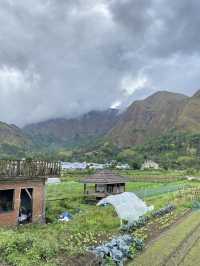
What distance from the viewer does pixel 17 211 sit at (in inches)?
712

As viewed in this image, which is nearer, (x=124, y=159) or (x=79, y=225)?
(x=79, y=225)

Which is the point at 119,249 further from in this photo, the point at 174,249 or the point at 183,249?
the point at 183,249

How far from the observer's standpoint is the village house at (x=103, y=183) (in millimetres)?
31672

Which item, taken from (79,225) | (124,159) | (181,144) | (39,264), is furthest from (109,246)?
(181,144)

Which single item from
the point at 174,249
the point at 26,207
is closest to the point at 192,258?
the point at 174,249

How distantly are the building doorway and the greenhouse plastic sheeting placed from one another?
4.35m

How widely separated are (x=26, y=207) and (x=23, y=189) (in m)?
2.11

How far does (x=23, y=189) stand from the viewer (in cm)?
1889

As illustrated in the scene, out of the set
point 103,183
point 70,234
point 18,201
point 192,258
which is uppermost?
point 103,183

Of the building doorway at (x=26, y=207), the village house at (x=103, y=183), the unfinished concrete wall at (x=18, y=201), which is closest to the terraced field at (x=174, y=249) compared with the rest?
the unfinished concrete wall at (x=18, y=201)

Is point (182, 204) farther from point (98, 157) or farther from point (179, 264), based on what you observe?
point (98, 157)

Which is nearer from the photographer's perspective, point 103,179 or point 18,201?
point 18,201

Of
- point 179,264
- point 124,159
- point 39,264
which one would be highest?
point 124,159

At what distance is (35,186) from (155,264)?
938 centimetres
